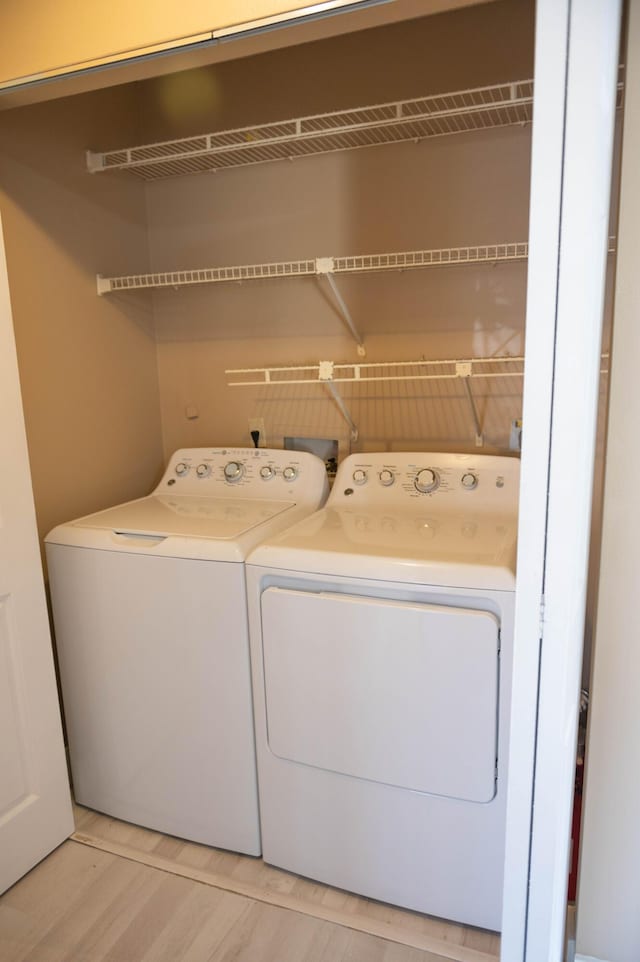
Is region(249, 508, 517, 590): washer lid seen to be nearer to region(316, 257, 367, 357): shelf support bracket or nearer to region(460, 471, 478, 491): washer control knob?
region(460, 471, 478, 491): washer control knob

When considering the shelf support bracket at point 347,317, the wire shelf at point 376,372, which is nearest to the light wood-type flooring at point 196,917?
the wire shelf at point 376,372

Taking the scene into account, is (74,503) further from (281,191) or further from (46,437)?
(281,191)

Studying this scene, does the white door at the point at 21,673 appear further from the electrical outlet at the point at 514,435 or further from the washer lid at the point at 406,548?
the electrical outlet at the point at 514,435

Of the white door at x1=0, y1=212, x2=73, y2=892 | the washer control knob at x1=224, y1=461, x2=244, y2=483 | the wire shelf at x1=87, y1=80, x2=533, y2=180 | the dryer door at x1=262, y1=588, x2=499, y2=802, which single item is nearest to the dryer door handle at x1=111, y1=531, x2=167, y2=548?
the white door at x1=0, y1=212, x2=73, y2=892

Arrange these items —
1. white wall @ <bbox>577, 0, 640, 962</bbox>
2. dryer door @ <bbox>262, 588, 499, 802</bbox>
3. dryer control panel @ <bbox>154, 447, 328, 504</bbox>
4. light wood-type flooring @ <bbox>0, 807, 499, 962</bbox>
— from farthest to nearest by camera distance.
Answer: dryer control panel @ <bbox>154, 447, 328, 504</bbox>, light wood-type flooring @ <bbox>0, 807, 499, 962</bbox>, dryer door @ <bbox>262, 588, 499, 802</bbox>, white wall @ <bbox>577, 0, 640, 962</bbox>

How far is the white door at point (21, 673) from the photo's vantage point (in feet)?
5.51

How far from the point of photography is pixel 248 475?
2238 mm

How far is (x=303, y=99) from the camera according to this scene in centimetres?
220

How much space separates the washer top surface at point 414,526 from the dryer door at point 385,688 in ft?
0.27

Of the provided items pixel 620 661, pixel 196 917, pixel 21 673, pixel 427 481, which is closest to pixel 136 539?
pixel 21 673

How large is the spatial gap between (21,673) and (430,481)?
130 cm

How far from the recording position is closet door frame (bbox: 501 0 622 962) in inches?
30.4

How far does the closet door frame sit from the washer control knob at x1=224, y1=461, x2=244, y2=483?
1.40 meters

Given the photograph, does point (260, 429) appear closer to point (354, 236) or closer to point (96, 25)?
point (354, 236)
